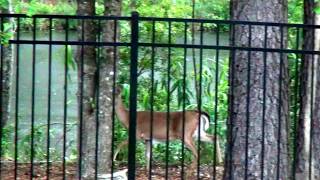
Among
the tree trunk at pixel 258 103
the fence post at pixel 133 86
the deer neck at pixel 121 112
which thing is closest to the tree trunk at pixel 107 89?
the fence post at pixel 133 86

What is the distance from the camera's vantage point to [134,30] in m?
6.54

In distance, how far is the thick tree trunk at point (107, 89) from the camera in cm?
722

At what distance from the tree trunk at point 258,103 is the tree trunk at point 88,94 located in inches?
53.1

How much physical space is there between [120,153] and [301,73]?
3276 mm

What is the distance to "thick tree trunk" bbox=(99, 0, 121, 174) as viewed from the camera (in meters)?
7.22

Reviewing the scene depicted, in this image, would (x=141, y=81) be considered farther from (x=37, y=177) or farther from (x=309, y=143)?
(x=309, y=143)

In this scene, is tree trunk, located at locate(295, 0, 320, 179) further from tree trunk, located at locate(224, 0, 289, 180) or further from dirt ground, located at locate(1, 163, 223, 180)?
dirt ground, located at locate(1, 163, 223, 180)

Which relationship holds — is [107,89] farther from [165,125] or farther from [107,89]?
[165,125]

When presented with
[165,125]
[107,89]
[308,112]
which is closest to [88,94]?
[107,89]

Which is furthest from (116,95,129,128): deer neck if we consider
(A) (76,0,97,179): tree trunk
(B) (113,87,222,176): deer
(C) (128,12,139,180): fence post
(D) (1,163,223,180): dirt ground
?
(C) (128,12,139,180): fence post

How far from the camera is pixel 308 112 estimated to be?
25.1ft

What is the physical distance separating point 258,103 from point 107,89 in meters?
1.46

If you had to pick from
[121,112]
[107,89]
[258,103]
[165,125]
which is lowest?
[165,125]

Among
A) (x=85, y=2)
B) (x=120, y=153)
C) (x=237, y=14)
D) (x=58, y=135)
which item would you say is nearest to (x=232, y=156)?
(x=237, y=14)
